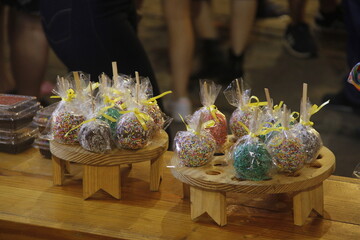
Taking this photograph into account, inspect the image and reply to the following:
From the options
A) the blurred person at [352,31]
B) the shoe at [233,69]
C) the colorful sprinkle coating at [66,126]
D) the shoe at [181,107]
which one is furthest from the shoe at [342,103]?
the colorful sprinkle coating at [66,126]

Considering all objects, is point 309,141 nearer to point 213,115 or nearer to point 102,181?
point 213,115

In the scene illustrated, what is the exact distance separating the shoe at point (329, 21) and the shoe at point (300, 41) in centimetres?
38

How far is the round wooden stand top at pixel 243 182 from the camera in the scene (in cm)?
146

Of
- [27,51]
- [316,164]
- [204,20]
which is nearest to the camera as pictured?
[316,164]

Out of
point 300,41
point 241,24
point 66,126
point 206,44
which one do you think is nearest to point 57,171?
point 66,126

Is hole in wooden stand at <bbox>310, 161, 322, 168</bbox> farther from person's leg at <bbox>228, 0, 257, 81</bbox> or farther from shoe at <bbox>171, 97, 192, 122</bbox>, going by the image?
person's leg at <bbox>228, 0, 257, 81</bbox>

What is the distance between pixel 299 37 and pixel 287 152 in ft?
12.2

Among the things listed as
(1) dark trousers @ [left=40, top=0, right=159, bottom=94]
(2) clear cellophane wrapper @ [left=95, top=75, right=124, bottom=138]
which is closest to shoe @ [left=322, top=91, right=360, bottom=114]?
Result: (1) dark trousers @ [left=40, top=0, right=159, bottom=94]

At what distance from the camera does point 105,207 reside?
1.62 meters

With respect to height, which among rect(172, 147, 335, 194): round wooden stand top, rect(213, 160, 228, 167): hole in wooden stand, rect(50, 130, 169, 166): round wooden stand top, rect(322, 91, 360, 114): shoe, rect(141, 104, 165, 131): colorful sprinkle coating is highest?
rect(141, 104, 165, 131): colorful sprinkle coating

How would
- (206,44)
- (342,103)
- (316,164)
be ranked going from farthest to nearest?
(206,44)
(342,103)
(316,164)

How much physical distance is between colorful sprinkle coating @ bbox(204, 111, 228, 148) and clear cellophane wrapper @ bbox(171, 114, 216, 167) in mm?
105

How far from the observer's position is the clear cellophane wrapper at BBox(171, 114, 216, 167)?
1.54 m

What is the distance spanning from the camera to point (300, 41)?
5094 mm
